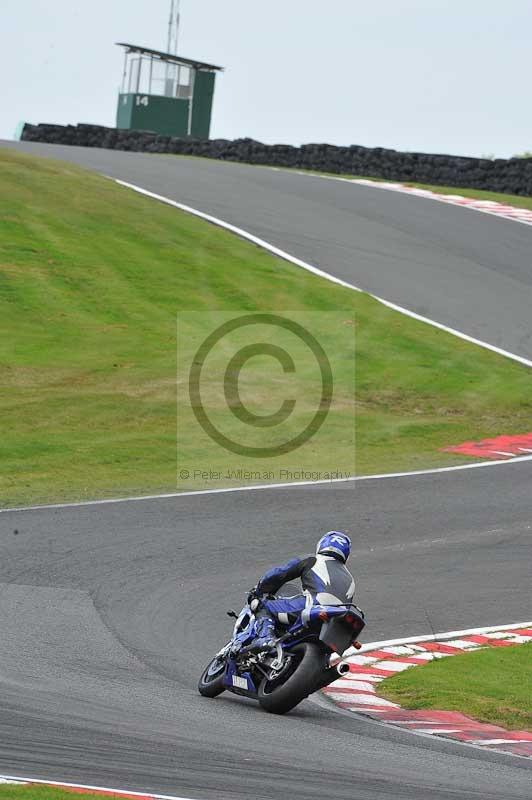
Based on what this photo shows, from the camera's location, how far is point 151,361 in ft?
67.6

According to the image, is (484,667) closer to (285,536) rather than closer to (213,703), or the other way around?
(213,703)

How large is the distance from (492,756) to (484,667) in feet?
7.96

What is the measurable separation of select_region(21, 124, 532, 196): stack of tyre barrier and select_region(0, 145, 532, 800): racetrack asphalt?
15.2 metres

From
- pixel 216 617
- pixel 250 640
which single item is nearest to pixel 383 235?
pixel 216 617

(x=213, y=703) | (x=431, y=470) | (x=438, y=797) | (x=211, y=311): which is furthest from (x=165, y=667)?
(x=211, y=311)

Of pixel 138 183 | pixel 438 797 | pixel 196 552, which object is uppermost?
pixel 138 183

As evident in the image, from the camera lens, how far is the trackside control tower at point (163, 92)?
49938 mm

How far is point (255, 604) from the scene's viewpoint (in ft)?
29.4

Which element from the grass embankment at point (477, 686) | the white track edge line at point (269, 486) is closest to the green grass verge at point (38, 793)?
the grass embankment at point (477, 686)

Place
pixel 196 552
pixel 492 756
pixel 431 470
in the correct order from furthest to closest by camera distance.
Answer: pixel 431 470 < pixel 196 552 < pixel 492 756

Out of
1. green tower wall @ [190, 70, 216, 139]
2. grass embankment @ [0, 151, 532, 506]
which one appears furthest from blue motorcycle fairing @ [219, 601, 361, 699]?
green tower wall @ [190, 70, 216, 139]

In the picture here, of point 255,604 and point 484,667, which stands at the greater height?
point 255,604

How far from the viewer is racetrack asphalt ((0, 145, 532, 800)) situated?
6801 millimetres

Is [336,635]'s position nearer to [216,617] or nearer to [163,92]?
Answer: [216,617]
